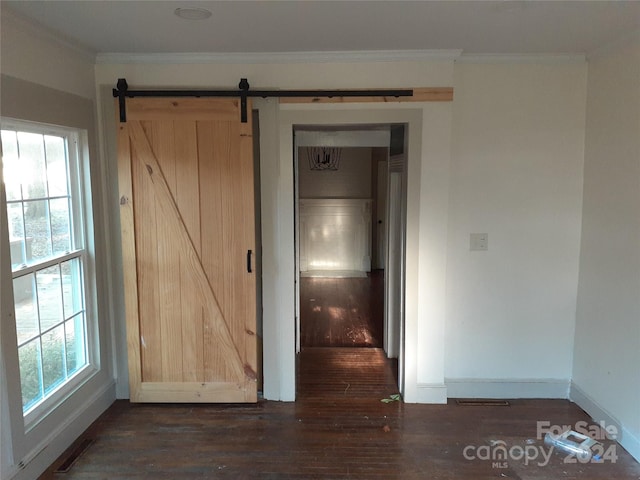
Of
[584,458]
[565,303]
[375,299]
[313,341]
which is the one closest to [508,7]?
[565,303]

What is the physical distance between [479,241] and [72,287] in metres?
2.72

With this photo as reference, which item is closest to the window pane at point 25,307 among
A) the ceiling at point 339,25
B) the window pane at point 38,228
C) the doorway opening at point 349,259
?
the window pane at point 38,228

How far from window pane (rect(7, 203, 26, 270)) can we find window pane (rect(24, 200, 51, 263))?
47 millimetres

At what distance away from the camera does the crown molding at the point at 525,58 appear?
3.15m

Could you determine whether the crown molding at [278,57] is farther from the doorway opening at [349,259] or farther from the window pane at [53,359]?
the window pane at [53,359]

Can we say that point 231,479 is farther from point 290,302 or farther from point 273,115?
point 273,115

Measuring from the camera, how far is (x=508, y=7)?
2.26m

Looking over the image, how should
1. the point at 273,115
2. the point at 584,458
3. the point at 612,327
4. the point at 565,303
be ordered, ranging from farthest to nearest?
the point at 565,303 → the point at 273,115 → the point at 612,327 → the point at 584,458

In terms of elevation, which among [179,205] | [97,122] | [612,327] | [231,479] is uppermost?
[97,122]

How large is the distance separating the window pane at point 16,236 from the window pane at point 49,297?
0.16 metres

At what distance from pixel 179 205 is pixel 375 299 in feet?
12.1

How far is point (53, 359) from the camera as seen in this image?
2832 mm

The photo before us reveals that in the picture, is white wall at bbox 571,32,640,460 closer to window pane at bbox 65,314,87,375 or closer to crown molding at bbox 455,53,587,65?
crown molding at bbox 455,53,587,65

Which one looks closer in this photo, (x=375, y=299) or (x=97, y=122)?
(x=97, y=122)
